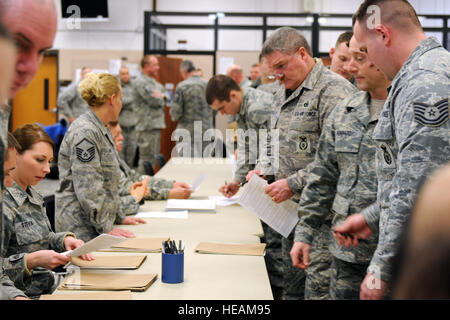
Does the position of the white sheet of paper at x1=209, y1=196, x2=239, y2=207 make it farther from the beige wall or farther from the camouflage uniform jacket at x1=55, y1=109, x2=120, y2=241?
the beige wall

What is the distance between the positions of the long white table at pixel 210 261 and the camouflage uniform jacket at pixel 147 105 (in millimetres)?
4056

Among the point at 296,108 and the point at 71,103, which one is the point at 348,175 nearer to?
the point at 296,108

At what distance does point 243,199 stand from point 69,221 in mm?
828

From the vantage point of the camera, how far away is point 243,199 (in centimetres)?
254

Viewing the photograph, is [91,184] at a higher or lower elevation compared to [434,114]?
lower

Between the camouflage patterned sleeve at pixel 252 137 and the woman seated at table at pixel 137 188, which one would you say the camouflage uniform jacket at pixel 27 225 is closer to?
the woman seated at table at pixel 137 188

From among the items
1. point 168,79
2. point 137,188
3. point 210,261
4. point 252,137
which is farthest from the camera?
point 168,79

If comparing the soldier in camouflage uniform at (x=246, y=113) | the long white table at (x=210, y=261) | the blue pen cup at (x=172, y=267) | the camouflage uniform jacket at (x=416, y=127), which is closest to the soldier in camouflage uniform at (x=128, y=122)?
the long white table at (x=210, y=261)

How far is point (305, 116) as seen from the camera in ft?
8.73

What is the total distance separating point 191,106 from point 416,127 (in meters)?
6.79

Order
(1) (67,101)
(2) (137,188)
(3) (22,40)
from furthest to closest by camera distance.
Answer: (1) (67,101) < (2) (137,188) < (3) (22,40)

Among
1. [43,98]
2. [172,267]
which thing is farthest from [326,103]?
[43,98]
